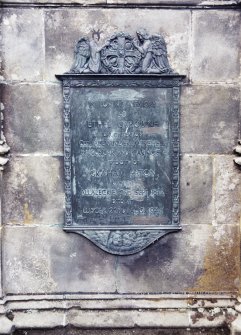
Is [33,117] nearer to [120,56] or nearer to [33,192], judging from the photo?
[33,192]

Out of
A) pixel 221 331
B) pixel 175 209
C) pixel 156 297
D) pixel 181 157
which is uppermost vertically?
pixel 181 157

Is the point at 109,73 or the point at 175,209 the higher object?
the point at 109,73

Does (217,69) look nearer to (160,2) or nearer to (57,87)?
(160,2)

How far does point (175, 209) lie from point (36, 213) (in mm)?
1567

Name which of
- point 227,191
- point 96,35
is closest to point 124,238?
point 227,191

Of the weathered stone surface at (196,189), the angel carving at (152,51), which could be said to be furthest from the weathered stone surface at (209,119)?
the angel carving at (152,51)

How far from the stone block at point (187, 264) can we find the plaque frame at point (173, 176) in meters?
0.15

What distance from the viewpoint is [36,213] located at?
458 centimetres

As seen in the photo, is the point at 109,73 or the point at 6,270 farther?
the point at 6,270

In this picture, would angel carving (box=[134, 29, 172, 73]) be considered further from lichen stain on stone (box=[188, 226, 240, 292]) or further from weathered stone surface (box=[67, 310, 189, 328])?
weathered stone surface (box=[67, 310, 189, 328])

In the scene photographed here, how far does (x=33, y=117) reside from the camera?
4.45 meters

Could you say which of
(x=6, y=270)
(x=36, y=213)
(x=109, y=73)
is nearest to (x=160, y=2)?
(x=109, y=73)

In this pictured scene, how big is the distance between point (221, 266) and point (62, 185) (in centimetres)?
204

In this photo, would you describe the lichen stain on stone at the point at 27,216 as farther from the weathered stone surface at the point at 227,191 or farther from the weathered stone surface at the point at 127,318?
the weathered stone surface at the point at 227,191
